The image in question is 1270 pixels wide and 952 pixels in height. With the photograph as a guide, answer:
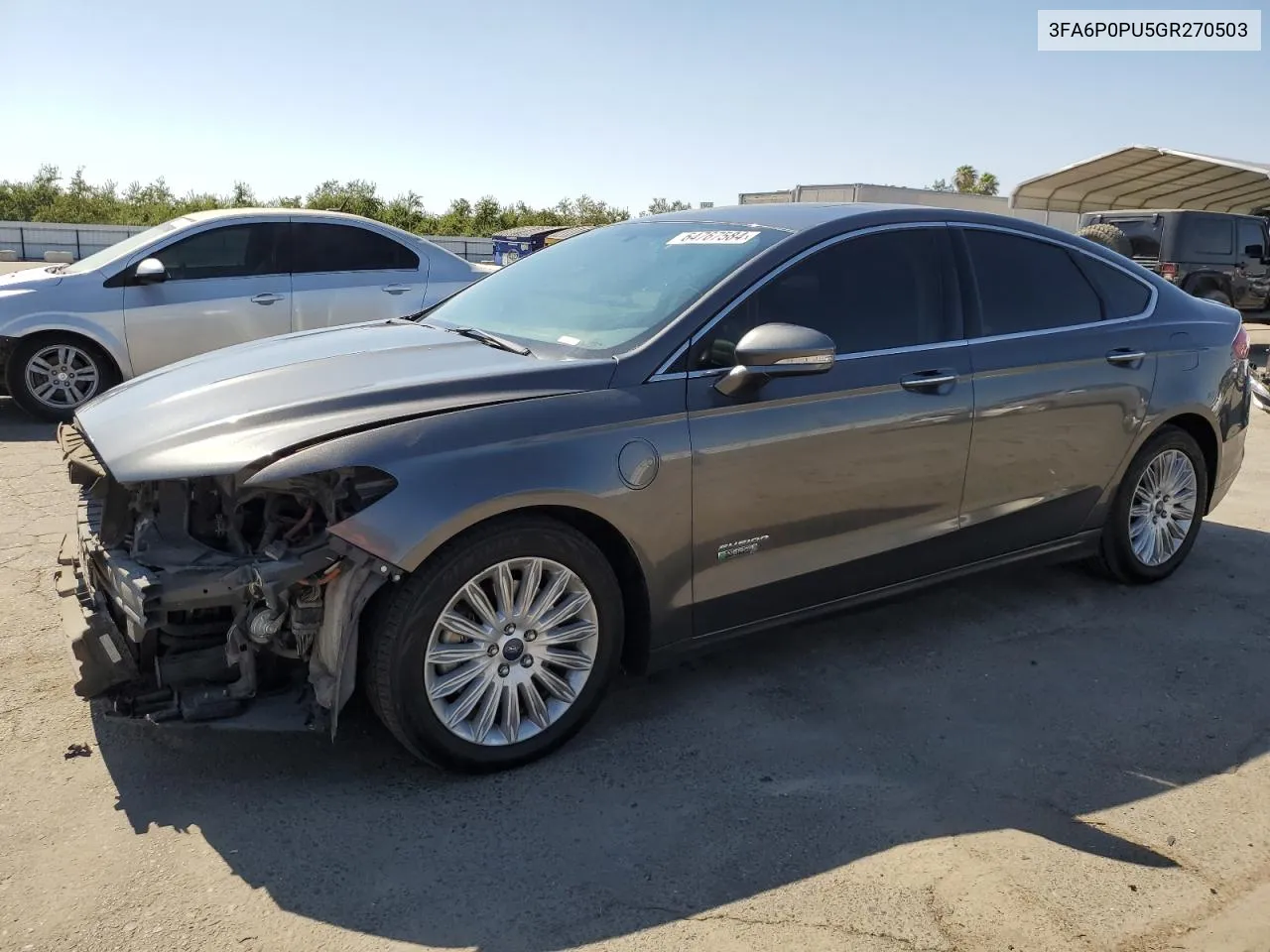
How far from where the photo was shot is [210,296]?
8.20 meters

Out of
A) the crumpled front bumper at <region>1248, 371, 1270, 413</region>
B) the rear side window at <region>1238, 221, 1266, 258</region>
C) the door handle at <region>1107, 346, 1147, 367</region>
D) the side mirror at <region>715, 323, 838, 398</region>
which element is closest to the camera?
the side mirror at <region>715, 323, 838, 398</region>

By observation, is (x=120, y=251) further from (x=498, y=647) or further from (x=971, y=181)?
(x=971, y=181)

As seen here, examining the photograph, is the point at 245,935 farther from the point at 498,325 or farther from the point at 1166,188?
the point at 1166,188

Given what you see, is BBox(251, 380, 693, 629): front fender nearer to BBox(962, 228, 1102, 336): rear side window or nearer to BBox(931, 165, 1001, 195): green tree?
BBox(962, 228, 1102, 336): rear side window

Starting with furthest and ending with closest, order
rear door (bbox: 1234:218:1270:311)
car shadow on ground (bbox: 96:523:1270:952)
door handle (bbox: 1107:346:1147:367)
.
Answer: rear door (bbox: 1234:218:1270:311) < door handle (bbox: 1107:346:1147:367) < car shadow on ground (bbox: 96:523:1270:952)

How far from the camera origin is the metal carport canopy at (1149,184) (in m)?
22.4

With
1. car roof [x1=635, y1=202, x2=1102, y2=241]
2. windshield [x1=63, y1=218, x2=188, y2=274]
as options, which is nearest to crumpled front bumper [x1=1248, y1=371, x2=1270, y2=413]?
car roof [x1=635, y1=202, x2=1102, y2=241]

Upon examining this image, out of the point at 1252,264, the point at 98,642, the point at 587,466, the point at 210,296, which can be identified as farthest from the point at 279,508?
the point at 1252,264

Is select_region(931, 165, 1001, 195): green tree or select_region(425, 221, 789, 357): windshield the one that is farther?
select_region(931, 165, 1001, 195): green tree

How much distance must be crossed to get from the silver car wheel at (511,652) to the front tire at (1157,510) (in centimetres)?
289

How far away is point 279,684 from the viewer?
310 centimetres

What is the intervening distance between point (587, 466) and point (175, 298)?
6181 mm

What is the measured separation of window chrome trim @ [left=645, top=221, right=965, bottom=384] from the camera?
341 centimetres

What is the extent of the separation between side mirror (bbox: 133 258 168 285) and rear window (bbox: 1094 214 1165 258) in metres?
13.6
